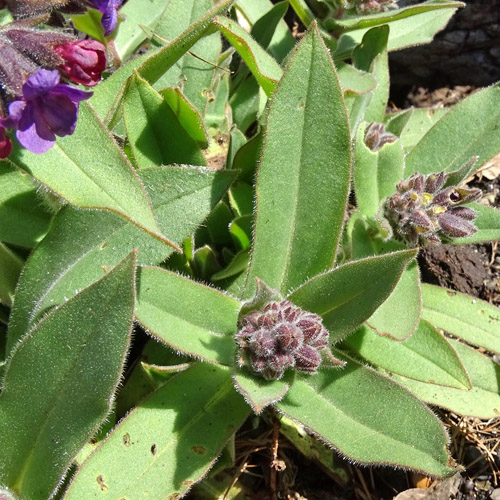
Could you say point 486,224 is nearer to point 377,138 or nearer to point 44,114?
point 377,138

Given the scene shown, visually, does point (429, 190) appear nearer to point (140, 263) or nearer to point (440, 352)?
point (440, 352)

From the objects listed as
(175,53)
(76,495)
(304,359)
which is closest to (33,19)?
(175,53)

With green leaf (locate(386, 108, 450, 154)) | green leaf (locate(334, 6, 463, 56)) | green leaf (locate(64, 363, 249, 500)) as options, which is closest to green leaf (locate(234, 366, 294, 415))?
green leaf (locate(64, 363, 249, 500))

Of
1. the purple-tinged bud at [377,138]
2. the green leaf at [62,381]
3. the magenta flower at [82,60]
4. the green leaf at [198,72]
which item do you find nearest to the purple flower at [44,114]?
the magenta flower at [82,60]

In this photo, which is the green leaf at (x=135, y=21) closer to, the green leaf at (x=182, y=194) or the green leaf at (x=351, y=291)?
the green leaf at (x=182, y=194)

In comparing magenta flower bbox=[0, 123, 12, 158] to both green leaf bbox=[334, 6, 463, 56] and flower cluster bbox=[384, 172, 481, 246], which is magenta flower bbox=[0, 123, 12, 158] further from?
green leaf bbox=[334, 6, 463, 56]

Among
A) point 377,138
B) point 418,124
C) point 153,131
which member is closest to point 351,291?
point 377,138
